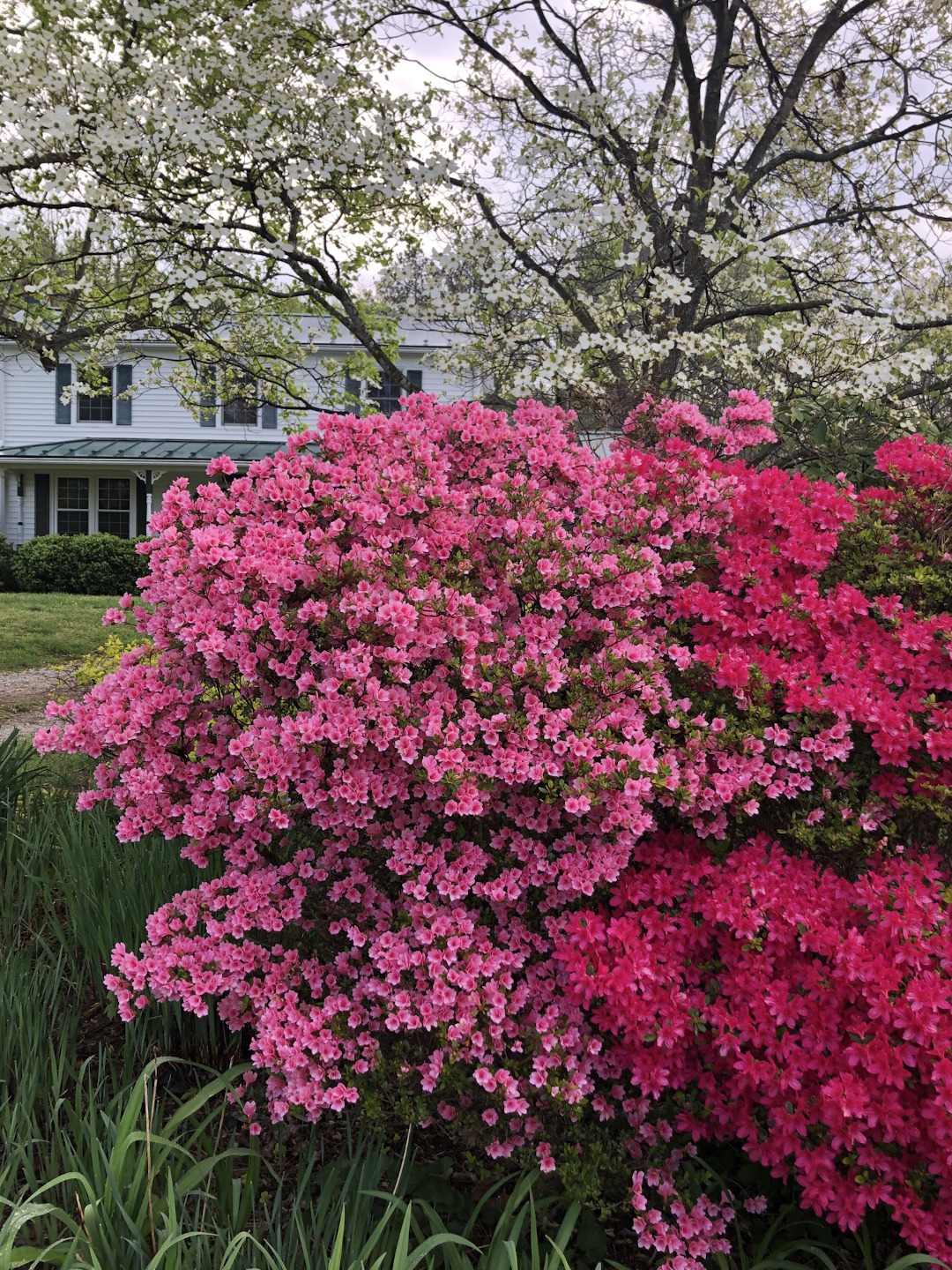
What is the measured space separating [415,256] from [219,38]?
2425 mm

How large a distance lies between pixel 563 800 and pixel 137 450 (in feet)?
65.2

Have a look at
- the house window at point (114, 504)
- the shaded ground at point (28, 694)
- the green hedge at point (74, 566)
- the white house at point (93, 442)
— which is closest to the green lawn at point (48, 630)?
the shaded ground at point (28, 694)

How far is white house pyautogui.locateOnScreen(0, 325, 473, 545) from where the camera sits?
20.1 m

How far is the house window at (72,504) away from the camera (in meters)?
21.0

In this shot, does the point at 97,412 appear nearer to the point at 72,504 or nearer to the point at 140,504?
the point at 72,504

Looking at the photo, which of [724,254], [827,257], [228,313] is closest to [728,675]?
[724,254]

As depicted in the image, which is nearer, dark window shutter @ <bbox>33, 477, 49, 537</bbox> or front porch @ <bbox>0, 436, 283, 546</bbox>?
front porch @ <bbox>0, 436, 283, 546</bbox>

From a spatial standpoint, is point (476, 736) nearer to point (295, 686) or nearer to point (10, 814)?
point (295, 686)

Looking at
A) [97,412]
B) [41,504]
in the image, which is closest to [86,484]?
[41,504]

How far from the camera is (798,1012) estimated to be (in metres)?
1.97

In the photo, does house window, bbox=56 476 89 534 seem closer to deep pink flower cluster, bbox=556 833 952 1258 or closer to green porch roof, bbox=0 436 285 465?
green porch roof, bbox=0 436 285 465

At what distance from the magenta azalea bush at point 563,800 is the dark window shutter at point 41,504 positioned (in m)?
20.1

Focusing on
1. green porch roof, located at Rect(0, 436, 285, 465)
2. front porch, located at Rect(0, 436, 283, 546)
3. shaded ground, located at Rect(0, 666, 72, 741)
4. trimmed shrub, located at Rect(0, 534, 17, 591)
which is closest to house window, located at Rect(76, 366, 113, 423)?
green porch roof, located at Rect(0, 436, 285, 465)

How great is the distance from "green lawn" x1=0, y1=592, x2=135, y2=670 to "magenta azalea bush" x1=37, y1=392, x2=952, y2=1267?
6778 millimetres
